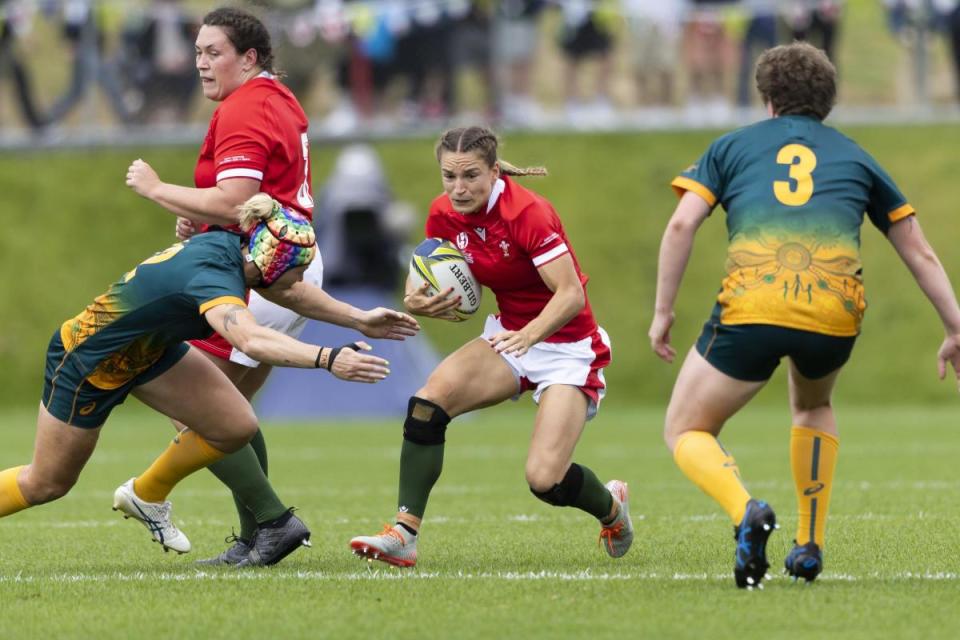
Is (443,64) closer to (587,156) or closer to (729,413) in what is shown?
(587,156)

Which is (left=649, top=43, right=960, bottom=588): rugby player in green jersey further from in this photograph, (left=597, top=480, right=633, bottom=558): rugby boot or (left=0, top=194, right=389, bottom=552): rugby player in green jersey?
(left=0, top=194, right=389, bottom=552): rugby player in green jersey

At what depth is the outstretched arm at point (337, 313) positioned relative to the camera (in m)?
6.18

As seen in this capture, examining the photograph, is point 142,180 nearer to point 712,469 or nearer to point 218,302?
point 218,302

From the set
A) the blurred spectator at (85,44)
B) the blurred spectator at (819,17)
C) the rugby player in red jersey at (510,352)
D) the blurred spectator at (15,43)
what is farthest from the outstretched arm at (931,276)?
the blurred spectator at (15,43)

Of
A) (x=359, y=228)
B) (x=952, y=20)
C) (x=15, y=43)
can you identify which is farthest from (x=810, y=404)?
(x=15, y=43)

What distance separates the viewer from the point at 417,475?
6684 millimetres

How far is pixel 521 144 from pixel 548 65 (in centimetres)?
90

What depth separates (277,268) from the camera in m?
6.02

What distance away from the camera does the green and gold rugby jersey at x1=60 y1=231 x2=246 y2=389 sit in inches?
232

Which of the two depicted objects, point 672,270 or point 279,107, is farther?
point 279,107

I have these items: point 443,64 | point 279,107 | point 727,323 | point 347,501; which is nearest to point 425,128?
point 443,64

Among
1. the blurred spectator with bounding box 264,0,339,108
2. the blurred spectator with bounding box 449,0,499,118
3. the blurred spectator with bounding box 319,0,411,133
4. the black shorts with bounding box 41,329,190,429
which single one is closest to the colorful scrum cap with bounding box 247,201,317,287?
the black shorts with bounding box 41,329,190,429

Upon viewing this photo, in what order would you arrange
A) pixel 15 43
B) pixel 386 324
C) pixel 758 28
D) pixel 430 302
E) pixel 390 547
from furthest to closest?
pixel 15 43 < pixel 758 28 < pixel 430 302 < pixel 390 547 < pixel 386 324

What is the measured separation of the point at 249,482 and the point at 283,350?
1.28 m
